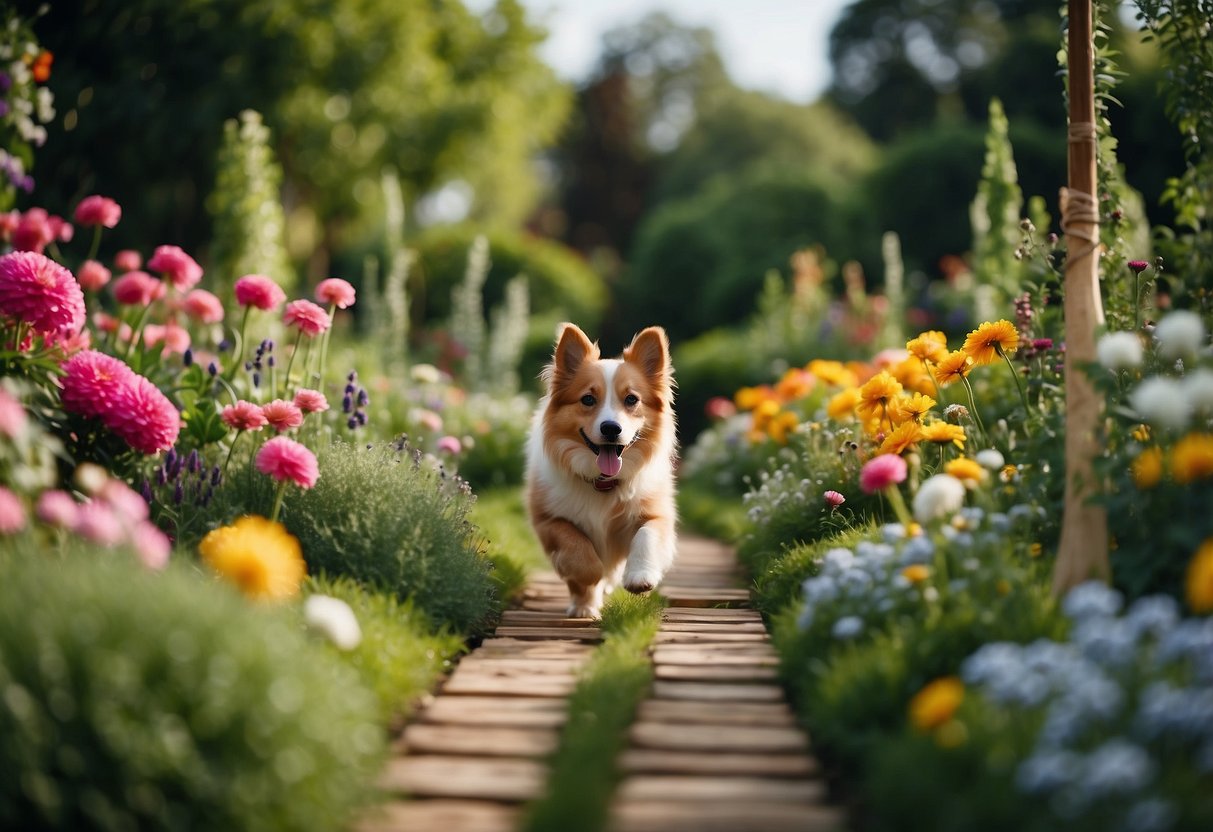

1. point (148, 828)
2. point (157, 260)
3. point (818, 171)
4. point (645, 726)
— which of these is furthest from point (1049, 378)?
point (818, 171)

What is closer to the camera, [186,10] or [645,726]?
[645,726]

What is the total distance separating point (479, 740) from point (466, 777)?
0.83 ft

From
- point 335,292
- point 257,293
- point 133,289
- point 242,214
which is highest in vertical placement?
point 242,214

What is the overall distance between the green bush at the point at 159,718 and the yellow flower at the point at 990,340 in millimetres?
2875

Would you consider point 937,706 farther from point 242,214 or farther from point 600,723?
point 242,214

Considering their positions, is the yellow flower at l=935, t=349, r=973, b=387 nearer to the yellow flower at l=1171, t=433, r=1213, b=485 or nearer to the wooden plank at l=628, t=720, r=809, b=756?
the yellow flower at l=1171, t=433, r=1213, b=485

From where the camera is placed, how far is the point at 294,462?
143 inches

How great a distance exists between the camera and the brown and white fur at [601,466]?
473 centimetres

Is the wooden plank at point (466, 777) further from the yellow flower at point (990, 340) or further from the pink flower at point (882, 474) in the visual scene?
the yellow flower at point (990, 340)

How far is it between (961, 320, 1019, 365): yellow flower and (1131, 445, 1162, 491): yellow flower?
41.4 inches

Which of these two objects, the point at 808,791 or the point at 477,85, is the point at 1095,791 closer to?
the point at 808,791

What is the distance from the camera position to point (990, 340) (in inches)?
169

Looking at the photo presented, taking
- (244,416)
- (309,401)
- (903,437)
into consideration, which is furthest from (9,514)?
(903,437)

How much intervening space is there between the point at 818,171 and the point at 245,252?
1205cm
